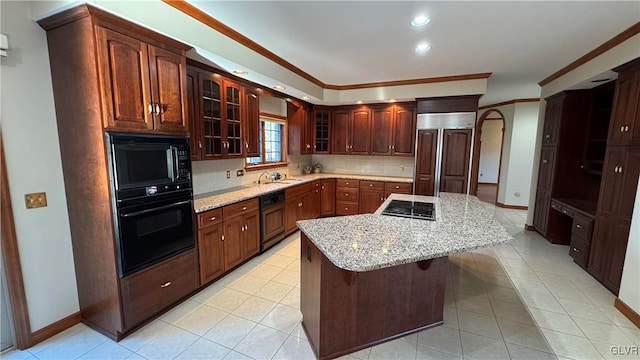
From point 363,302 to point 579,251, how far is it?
3.36 metres

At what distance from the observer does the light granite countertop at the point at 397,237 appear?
152 cm

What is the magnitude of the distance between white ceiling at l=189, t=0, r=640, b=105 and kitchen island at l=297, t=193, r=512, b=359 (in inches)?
68.4

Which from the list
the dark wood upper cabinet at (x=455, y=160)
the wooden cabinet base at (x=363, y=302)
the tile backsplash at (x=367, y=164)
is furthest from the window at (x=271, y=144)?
the dark wood upper cabinet at (x=455, y=160)

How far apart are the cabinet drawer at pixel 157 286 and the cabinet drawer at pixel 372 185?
11.0 feet

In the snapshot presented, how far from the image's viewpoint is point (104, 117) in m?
1.81

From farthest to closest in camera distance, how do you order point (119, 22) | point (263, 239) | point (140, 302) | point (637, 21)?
1. point (263, 239)
2. point (637, 21)
3. point (140, 302)
4. point (119, 22)

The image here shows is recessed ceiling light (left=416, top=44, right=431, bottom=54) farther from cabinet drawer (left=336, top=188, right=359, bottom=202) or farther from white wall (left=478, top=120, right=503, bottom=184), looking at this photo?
white wall (left=478, top=120, right=503, bottom=184)

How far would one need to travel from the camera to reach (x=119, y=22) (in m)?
1.84

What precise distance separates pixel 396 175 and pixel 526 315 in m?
3.38

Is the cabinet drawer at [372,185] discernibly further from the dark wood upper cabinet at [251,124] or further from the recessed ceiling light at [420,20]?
the recessed ceiling light at [420,20]

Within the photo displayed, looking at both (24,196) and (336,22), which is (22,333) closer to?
(24,196)

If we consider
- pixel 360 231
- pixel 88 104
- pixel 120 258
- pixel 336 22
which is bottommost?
pixel 120 258

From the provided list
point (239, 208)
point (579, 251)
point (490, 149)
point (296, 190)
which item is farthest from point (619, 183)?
point (490, 149)

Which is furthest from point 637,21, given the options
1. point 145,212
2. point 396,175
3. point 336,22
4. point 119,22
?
point 145,212
